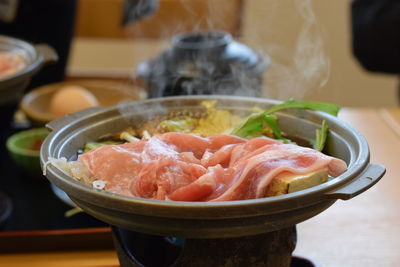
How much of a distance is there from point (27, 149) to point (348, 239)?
1.25m

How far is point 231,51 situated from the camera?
2.46m

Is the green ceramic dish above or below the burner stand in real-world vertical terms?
below

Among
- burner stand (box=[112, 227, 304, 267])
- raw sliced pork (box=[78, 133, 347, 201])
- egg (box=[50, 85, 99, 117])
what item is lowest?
egg (box=[50, 85, 99, 117])

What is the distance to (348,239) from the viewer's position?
1.73 m

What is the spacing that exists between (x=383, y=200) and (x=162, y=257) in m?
0.93

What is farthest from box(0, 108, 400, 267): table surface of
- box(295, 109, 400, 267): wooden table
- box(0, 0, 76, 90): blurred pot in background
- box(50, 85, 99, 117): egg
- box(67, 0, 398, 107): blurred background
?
box(0, 0, 76, 90): blurred pot in background

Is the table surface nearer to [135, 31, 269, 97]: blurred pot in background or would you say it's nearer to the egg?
[135, 31, 269, 97]: blurred pot in background

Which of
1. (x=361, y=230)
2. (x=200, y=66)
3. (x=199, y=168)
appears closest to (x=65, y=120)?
(x=199, y=168)

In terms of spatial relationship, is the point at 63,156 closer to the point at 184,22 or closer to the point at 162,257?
the point at 162,257

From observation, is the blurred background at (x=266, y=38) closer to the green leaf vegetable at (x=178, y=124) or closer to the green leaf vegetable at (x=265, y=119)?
the green leaf vegetable at (x=265, y=119)

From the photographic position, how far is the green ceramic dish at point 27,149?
2057 mm

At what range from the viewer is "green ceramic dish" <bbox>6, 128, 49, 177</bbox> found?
81.0 inches

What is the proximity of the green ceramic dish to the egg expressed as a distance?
0.51 feet

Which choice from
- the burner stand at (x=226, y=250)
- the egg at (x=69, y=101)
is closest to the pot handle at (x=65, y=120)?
the burner stand at (x=226, y=250)
